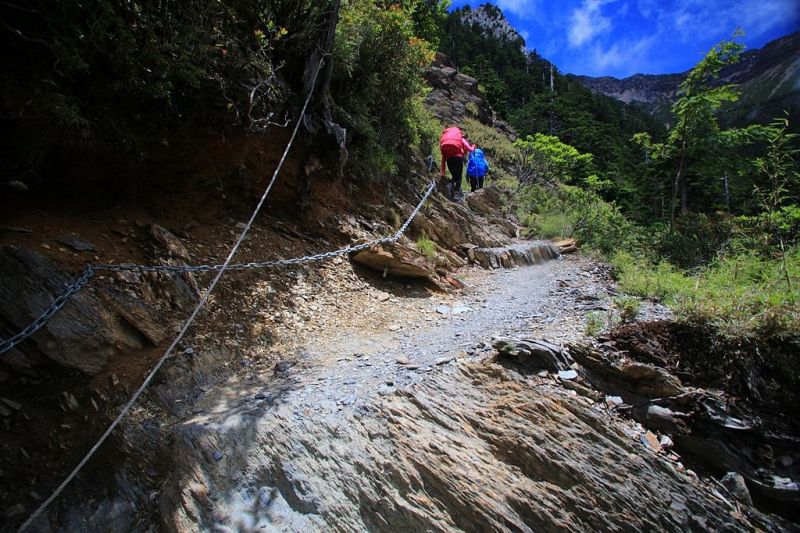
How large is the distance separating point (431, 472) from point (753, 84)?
12138cm

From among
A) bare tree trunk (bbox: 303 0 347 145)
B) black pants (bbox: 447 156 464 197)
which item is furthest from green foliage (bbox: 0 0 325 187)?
black pants (bbox: 447 156 464 197)

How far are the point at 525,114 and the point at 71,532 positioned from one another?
50048 mm

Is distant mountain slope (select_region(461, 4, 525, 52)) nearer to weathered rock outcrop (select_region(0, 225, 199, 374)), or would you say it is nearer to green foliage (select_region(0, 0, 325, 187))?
green foliage (select_region(0, 0, 325, 187))

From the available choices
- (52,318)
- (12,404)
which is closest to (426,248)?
(52,318)

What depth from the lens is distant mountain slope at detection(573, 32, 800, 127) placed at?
54469mm

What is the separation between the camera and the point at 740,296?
3.85 metres

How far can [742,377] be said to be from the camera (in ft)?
10.2

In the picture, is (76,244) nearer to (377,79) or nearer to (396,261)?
(396,261)

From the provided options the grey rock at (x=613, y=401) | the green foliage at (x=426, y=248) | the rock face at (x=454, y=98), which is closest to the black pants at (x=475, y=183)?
the green foliage at (x=426, y=248)

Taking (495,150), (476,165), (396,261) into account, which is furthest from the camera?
(495,150)

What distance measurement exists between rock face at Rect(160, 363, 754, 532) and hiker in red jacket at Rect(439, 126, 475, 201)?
27.3ft

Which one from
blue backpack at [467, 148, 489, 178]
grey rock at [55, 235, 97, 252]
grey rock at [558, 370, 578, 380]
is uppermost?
blue backpack at [467, 148, 489, 178]

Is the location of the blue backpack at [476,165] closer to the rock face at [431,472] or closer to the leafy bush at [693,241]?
the leafy bush at [693,241]

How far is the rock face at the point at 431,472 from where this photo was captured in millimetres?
2467
